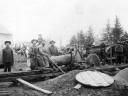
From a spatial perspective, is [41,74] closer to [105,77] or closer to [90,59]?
[105,77]

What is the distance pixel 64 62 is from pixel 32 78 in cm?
319

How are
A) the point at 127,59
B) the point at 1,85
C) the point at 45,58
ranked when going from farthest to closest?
the point at 127,59 → the point at 45,58 → the point at 1,85

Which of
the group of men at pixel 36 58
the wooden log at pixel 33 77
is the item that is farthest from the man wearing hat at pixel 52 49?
the wooden log at pixel 33 77

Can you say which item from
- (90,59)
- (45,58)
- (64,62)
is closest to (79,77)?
(45,58)

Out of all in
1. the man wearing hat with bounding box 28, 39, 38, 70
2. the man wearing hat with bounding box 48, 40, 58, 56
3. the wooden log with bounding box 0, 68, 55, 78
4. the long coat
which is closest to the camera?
the wooden log with bounding box 0, 68, 55, 78

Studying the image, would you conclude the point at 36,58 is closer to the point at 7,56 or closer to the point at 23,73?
the point at 7,56

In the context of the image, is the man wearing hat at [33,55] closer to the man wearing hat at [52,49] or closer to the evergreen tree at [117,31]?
the man wearing hat at [52,49]

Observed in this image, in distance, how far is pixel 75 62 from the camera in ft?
34.8

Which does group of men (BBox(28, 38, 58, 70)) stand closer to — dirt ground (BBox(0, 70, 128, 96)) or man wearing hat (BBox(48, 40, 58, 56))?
man wearing hat (BBox(48, 40, 58, 56))

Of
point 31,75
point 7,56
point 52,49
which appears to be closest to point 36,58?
point 7,56

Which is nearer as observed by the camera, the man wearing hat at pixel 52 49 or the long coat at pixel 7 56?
the long coat at pixel 7 56

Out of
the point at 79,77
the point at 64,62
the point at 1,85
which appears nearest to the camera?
the point at 79,77

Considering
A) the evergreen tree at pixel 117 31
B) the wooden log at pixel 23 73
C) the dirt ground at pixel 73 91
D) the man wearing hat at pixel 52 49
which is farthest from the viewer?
the evergreen tree at pixel 117 31

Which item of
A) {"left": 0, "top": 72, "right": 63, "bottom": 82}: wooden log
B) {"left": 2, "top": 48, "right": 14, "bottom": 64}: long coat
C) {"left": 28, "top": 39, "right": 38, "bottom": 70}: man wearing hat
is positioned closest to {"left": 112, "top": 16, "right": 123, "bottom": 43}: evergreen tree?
{"left": 28, "top": 39, "right": 38, "bottom": 70}: man wearing hat
